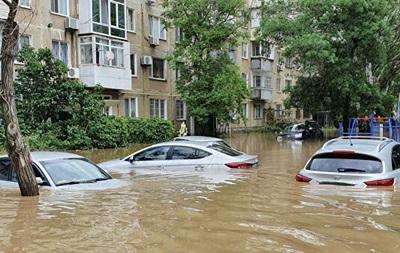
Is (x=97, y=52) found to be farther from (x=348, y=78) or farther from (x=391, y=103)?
(x=391, y=103)

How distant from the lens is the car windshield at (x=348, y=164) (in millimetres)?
9227

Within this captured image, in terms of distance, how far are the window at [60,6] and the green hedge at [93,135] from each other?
277 inches

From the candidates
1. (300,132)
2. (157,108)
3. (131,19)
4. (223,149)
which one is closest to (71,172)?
(223,149)

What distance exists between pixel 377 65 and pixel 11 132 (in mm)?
25830

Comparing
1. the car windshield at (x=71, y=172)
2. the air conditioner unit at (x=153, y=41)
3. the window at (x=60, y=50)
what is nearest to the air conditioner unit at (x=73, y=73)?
the window at (x=60, y=50)

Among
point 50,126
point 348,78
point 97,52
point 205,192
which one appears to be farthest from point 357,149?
point 97,52

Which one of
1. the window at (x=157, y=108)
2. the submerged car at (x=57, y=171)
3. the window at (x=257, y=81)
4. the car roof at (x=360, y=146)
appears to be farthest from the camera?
the window at (x=257, y=81)

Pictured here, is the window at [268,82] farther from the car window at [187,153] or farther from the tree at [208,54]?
the car window at [187,153]

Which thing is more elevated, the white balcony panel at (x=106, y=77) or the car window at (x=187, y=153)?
the white balcony panel at (x=106, y=77)

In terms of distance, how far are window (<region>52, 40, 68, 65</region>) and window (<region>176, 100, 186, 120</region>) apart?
11.6m

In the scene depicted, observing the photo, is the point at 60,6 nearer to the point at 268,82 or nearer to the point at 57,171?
the point at 57,171

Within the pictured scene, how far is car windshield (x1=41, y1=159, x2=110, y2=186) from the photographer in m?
9.39

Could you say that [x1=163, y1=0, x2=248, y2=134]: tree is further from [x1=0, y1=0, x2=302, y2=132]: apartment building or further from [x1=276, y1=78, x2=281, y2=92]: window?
[x1=276, y1=78, x2=281, y2=92]: window

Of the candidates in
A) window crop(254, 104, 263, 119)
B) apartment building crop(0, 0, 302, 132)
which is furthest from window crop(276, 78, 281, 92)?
apartment building crop(0, 0, 302, 132)
